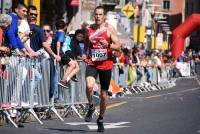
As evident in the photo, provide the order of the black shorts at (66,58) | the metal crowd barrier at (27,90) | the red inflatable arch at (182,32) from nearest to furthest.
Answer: the metal crowd barrier at (27,90) → the black shorts at (66,58) → the red inflatable arch at (182,32)

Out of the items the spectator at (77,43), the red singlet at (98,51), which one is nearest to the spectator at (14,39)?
the red singlet at (98,51)

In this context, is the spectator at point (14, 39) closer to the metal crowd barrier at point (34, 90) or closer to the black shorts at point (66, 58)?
the metal crowd barrier at point (34, 90)

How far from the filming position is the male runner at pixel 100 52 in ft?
43.4

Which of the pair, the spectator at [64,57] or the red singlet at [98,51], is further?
the spectator at [64,57]

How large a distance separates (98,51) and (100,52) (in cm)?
4

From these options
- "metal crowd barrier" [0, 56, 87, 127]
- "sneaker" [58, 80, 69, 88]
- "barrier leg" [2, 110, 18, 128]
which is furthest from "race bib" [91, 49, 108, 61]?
"sneaker" [58, 80, 69, 88]

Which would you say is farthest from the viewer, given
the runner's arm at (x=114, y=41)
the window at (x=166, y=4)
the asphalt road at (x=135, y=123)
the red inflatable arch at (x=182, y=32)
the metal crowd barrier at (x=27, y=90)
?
the window at (x=166, y=4)

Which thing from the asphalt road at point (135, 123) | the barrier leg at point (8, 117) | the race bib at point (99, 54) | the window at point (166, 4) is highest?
the race bib at point (99, 54)

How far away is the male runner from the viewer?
13242 mm

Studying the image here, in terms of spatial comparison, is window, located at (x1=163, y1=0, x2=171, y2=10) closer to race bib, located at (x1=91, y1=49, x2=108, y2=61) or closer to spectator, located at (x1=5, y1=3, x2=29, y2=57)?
spectator, located at (x1=5, y1=3, x2=29, y2=57)

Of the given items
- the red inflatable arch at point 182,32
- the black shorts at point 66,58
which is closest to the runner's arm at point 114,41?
the black shorts at point 66,58

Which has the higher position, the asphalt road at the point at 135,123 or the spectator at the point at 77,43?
the spectator at the point at 77,43

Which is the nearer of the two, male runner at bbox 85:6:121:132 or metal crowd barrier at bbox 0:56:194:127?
male runner at bbox 85:6:121:132

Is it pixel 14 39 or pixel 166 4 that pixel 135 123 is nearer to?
pixel 14 39
